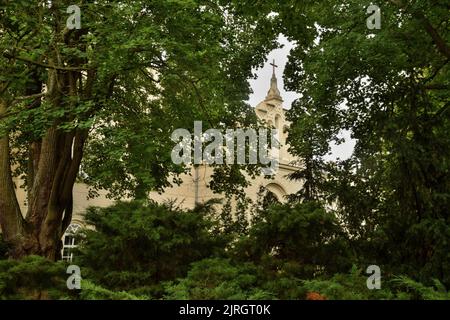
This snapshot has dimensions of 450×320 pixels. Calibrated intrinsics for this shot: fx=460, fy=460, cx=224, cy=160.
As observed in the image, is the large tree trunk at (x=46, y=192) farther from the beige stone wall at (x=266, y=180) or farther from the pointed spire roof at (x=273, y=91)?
the pointed spire roof at (x=273, y=91)

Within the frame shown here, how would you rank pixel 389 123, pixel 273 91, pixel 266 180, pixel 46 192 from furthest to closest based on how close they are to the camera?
pixel 273 91 → pixel 266 180 → pixel 46 192 → pixel 389 123

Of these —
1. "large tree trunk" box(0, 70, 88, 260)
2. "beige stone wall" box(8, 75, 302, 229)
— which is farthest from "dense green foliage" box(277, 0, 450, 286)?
"beige stone wall" box(8, 75, 302, 229)

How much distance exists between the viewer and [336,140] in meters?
14.5

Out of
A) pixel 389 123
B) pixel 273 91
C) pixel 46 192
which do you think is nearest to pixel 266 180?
pixel 273 91

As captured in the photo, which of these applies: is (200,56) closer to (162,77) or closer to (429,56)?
(162,77)

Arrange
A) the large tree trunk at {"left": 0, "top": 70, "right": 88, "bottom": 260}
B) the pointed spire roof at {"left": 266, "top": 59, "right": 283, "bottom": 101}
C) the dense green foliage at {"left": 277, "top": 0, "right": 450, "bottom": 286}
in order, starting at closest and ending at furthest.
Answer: the dense green foliage at {"left": 277, "top": 0, "right": 450, "bottom": 286}, the large tree trunk at {"left": 0, "top": 70, "right": 88, "bottom": 260}, the pointed spire roof at {"left": 266, "top": 59, "right": 283, "bottom": 101}

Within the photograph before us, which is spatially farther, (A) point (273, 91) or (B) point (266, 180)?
(A) point (273, 91)

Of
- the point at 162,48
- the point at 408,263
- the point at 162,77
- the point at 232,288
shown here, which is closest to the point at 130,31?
the point at 162,48

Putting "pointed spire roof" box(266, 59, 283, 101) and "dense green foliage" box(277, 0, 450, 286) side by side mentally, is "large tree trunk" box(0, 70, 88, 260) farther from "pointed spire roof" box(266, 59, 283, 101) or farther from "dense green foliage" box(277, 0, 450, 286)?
"pointed spire roof" box(266, 59, 283, 101)

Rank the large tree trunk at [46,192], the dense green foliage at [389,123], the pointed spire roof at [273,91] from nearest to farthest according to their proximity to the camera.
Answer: the dense green foliage at [389,123]
the large tree trunk at [46,192]
the pointed spire roof at [273,91]

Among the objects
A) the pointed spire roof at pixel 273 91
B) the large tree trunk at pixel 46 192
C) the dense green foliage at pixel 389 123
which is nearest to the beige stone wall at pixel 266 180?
the pointed spire roof at pixel 273 91

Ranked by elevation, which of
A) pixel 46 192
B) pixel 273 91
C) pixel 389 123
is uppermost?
pixel 273 91

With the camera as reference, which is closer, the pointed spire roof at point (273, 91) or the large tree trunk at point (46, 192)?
the large tree trunk at point (46, 192)

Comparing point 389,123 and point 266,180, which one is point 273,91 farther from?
point 389,123
